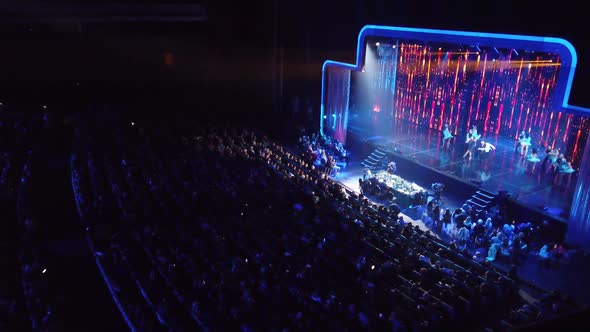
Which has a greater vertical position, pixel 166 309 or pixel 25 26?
pixel 25 26

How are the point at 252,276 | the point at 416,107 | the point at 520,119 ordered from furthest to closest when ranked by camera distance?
the point at 416,107, the point at 520,119, the point at 252,276

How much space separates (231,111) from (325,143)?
5783 millimetres

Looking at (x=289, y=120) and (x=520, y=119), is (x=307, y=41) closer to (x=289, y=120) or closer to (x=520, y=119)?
(x=289, y=120)

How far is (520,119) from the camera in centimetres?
1600

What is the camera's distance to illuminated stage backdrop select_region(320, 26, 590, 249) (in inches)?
525

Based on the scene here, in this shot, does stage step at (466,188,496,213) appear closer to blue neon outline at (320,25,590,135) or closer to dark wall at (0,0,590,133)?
blue neon outline at (320,25,590,135)

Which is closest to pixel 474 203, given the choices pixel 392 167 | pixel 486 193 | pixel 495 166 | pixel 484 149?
pixel 486 193

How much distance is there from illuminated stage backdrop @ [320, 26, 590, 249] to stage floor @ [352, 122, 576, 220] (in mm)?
749

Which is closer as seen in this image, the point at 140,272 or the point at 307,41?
the point at 140,272

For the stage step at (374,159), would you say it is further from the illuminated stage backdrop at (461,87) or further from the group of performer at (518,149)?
the group of performer at (518,149)

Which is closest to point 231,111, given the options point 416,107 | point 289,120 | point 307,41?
point 289,120

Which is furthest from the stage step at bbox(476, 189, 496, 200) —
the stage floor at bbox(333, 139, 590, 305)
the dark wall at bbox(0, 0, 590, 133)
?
the dark wall at bbox(0, 0, 590, 133)

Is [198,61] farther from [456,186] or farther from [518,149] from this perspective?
[518,149]

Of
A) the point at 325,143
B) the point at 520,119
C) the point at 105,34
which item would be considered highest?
the point at 105,34
